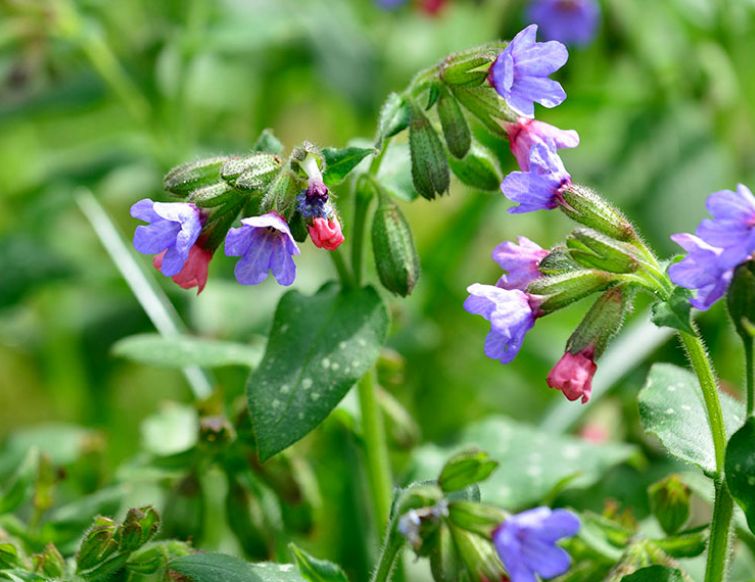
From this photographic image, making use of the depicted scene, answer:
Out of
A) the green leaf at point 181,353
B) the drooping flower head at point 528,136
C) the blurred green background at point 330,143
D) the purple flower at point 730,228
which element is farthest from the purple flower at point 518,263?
the blurred green background at point 330,143

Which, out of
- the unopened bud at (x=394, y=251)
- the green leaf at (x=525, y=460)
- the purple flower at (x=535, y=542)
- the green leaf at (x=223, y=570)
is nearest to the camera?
the purple flower at (x=535, y=542)

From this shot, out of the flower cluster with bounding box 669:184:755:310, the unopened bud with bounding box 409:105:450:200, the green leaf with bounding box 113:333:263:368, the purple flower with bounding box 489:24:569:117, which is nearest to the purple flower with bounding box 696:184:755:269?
the flower cluster with bounding box 669:184:755:310

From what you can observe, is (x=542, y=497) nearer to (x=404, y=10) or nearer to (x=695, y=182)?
(x=695, y=182)

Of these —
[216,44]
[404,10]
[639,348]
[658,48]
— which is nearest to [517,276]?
[639,348]

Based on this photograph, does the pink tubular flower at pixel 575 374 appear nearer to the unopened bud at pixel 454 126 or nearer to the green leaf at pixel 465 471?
the green leaf at pixel 465 471

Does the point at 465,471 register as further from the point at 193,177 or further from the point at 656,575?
the point at 193,177

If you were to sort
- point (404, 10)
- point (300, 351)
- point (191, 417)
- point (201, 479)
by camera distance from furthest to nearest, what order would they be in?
point (404, 10) < point (191, 417) < point (201, 479) < point (300, 351)
